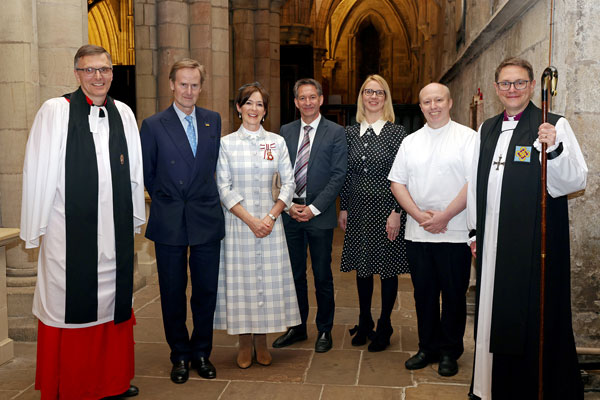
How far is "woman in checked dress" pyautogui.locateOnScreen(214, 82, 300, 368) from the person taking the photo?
3.93 metres

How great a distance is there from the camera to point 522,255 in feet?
9.90

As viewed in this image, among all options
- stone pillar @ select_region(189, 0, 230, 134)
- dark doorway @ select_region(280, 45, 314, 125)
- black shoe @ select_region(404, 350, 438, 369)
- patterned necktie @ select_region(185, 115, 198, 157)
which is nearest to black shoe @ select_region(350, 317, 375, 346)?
black shoe @ select_region(404, 350, 438, 369)

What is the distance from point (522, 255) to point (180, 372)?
211 cm

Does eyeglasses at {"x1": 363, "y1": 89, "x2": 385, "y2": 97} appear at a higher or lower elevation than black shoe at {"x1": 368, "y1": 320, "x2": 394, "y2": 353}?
higher

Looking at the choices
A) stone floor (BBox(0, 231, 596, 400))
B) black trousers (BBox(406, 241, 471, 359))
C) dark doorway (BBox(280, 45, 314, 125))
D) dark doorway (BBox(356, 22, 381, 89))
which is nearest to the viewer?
stone floor (BBox(0, 231, 596, 400))

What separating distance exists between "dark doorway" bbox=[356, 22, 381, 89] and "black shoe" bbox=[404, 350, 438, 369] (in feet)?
96.4

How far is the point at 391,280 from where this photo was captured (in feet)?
14.0

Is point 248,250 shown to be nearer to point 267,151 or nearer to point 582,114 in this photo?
point 267,151

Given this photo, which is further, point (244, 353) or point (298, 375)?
point (244, 353)

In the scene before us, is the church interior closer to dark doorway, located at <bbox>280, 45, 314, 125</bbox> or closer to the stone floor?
the stone floor

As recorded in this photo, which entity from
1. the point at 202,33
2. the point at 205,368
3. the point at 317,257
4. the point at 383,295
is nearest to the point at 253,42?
the point at 202,33

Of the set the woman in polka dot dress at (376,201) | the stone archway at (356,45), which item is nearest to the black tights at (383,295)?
the woman in polka dot dress at (376,201)

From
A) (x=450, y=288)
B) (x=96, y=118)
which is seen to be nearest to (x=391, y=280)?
(x=450, y=288)

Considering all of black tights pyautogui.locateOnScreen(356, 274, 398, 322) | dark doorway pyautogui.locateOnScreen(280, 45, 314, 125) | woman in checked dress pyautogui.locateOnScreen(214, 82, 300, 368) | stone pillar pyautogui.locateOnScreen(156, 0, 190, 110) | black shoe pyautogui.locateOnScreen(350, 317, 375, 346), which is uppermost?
dark doorway pyautogui.locateOnScreen(280, 45, 314, 125)
